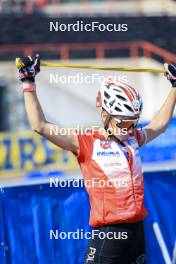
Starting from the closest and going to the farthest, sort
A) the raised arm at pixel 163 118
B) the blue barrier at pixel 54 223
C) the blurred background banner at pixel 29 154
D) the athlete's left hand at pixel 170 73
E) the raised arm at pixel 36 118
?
the raised arm at pixel 36 118 → the raised arm at pixel 163 118 → the athlete's left hand at pixel 170 73 → the blue barrier at pixel 54 223 → the blurred background banner at pixel 29 154

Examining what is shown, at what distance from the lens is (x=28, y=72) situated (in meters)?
4.37

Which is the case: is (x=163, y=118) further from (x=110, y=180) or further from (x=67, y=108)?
(x=67, y=108)

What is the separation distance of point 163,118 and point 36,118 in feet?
3.59

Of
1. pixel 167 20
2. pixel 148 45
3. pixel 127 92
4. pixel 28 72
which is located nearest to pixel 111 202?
pixel 127 92

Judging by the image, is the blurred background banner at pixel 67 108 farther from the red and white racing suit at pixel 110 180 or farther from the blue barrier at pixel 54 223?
the red and white racing suit at pixel 110 180

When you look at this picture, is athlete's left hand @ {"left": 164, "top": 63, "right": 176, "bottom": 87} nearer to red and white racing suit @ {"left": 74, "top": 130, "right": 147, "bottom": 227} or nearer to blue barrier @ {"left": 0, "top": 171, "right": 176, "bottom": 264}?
red and white racing suit @ {"left": 74, "top": 130, "right": 147, "bottom": 227}

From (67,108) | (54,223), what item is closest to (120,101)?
(54,223)

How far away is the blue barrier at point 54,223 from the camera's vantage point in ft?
17.7

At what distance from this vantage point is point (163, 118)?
4945 mm

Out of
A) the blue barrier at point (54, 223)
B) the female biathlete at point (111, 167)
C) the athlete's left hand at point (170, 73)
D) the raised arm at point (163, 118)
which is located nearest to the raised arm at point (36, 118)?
the female biathlete at point (111, 167)

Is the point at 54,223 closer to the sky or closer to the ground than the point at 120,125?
closer to the ground

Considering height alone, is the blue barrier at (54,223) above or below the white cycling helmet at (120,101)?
below

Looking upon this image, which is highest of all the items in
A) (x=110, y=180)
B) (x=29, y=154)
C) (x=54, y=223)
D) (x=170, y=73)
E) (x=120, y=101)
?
(x=170, y=73)

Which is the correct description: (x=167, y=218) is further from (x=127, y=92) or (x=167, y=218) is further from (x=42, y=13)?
(x=42, y=13)
